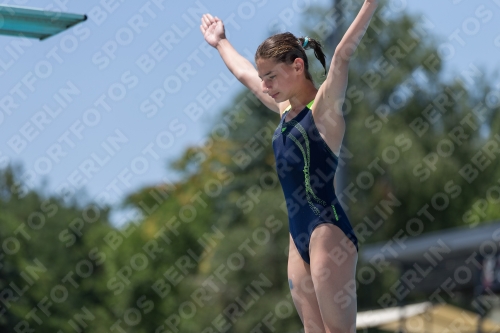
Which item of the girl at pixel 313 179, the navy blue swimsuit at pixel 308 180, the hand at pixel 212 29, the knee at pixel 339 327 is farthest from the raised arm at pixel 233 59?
the knee at pixel 339 327

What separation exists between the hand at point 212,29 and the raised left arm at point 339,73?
1.17 meters

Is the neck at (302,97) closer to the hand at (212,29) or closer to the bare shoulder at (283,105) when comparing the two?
the bare shoulder at (283,105)

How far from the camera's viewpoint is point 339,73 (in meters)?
4.37

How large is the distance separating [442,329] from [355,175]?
39.2ft

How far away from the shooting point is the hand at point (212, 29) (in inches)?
217

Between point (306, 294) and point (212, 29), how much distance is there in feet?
6.36

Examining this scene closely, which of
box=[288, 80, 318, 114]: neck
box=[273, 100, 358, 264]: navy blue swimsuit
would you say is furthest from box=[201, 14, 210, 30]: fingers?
box=[273, 100, 358, 264]: navy blue swimsuit

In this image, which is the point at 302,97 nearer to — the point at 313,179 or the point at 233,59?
the point at 313,179

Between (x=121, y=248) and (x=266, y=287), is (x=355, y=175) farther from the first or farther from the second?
(x=121, y=248)

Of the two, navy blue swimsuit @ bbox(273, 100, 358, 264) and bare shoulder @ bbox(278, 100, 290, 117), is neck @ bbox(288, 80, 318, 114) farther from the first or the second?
bare shoulder @ bbox(278, 100, 290, 117)

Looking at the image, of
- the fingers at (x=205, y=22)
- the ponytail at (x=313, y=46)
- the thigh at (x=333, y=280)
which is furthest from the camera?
the fingers at (x=205, y=22)

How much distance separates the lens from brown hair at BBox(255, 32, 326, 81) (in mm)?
4625

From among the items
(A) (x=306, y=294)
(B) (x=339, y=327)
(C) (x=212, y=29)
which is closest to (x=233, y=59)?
(C) (x=212, y=29)

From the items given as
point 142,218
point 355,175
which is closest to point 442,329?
point 355,175
